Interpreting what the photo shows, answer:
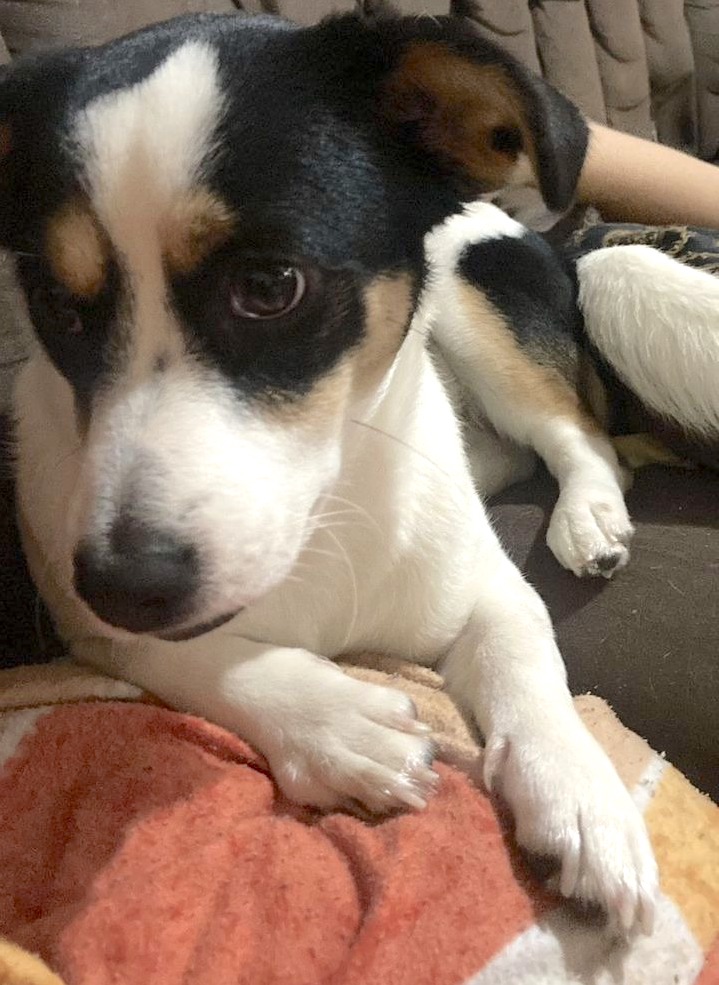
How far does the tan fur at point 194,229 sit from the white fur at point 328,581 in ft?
0.06

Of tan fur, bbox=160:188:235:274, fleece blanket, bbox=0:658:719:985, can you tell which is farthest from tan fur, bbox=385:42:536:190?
fleece blanket, bbox=0:658:719:985

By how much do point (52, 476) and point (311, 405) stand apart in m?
0.36

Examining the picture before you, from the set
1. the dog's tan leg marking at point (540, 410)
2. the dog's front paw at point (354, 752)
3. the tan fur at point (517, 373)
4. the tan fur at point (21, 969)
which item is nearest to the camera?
the tan fur at point (21, 969)

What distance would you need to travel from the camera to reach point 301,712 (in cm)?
87

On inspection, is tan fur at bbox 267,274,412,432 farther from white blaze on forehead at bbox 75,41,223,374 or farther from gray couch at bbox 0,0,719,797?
gray couch at bbox 0,0,719,797

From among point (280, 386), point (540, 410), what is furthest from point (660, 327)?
point (280, 386)

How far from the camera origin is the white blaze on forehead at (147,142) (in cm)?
77

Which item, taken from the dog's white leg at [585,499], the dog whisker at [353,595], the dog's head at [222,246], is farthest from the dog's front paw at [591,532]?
the dog's head at [222,246]

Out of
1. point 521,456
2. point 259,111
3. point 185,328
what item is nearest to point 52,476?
point 185,328

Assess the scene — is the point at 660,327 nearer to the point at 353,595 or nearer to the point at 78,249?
the point at 353,595

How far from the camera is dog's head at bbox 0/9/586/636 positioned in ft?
2.45

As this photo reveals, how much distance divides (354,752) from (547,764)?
182mm

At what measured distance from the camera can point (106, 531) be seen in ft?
2.37

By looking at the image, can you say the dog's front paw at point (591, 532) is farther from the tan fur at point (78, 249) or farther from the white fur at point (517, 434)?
the tan fur at point (78, 249)
